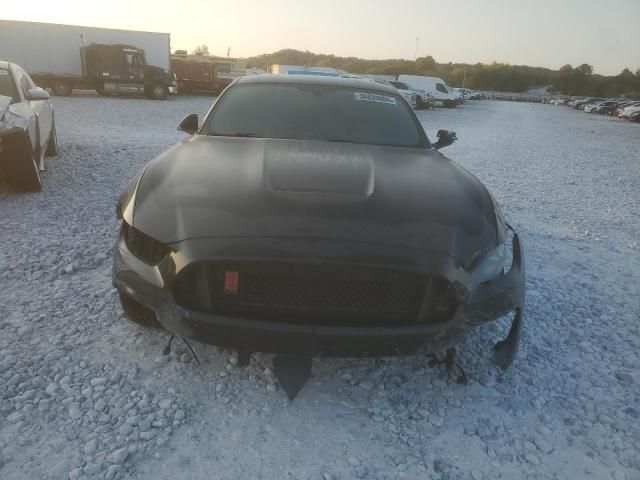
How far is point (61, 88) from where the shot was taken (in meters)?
21.2

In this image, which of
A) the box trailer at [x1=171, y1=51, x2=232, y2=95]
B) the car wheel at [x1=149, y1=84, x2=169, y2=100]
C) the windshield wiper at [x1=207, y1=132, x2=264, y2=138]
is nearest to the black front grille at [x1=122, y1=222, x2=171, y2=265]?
the windshield wiper at [x1=207, y1=132, x2=264, y2=138]

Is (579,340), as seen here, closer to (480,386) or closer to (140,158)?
(480,386)

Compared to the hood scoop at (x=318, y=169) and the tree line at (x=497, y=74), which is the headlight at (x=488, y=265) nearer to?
the hood scoop at (x=318, y=169)

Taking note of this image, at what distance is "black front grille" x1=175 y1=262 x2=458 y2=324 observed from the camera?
1.91 m

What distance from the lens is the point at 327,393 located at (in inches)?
88.7

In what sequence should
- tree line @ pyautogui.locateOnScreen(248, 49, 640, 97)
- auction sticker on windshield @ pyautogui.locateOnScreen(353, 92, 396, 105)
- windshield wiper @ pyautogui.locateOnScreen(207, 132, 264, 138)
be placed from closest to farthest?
windshield wiper @ pyautogui.locateOnScreen(207, 132, 264, 138), auction sticker on windshield @ pyautogui.locateOnScreen(353, 92, 396, 105), tree line @ pyautogui.locateOnScreen(248, 49, 640, 97)

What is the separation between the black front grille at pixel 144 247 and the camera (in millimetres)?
2020

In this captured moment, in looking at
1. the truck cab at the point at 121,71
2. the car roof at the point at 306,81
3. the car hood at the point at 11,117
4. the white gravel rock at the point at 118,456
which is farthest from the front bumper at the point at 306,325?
the truck cab at the point at 121,71

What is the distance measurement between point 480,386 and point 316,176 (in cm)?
132

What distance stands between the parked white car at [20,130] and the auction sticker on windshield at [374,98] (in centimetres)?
356

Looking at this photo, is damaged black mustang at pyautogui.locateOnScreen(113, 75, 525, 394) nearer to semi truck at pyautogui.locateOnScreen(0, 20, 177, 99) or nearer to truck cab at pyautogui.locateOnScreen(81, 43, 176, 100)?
truck cab at pyautogui.locateOnScreen(81, 43, 176, 100)

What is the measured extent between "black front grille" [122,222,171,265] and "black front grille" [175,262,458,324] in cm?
18

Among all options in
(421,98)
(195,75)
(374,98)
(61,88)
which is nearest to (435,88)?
(421,98)

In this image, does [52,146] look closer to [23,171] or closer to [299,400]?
[23,171]
